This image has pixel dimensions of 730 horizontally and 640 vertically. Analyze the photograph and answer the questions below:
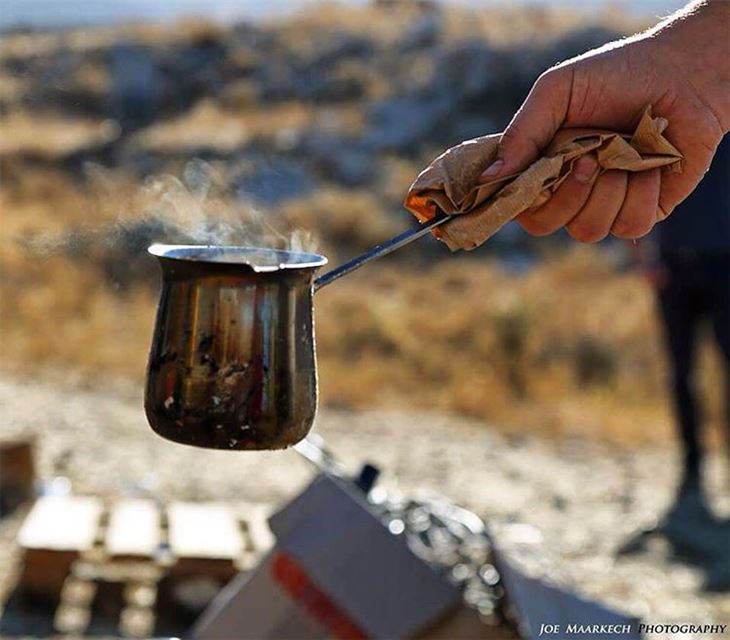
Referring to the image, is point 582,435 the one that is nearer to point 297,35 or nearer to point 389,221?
point 389,221

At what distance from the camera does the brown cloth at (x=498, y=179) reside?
206 centimetres

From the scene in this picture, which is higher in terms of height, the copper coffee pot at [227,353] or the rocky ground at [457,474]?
the copper coffee pot at [227,353]

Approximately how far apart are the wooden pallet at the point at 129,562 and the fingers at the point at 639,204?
2596 millimetres

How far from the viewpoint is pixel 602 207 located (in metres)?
2.21

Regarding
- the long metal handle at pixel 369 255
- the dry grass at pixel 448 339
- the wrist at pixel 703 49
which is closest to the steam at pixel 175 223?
the dry grass at pixel 448 339

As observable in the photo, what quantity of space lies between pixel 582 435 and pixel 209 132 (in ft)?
57.7

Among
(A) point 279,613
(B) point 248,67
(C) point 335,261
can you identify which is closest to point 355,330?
(C) point 335,261

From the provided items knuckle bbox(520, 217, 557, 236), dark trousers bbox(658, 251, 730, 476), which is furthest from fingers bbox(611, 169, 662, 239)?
dark trousers bbox(658, 251, 730, 476)

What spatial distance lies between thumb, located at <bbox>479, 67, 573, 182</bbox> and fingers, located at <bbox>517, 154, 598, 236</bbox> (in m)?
0.07

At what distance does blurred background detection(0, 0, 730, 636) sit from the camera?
638 centimetres

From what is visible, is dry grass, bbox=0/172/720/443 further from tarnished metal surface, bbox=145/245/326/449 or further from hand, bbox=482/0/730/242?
tarnished metal surface, bbox=145/245/326/449

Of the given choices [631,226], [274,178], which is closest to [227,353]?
[631,226]

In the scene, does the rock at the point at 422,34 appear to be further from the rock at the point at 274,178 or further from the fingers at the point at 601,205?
the fingers at the point at 601,205

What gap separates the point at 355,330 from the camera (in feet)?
35.7
